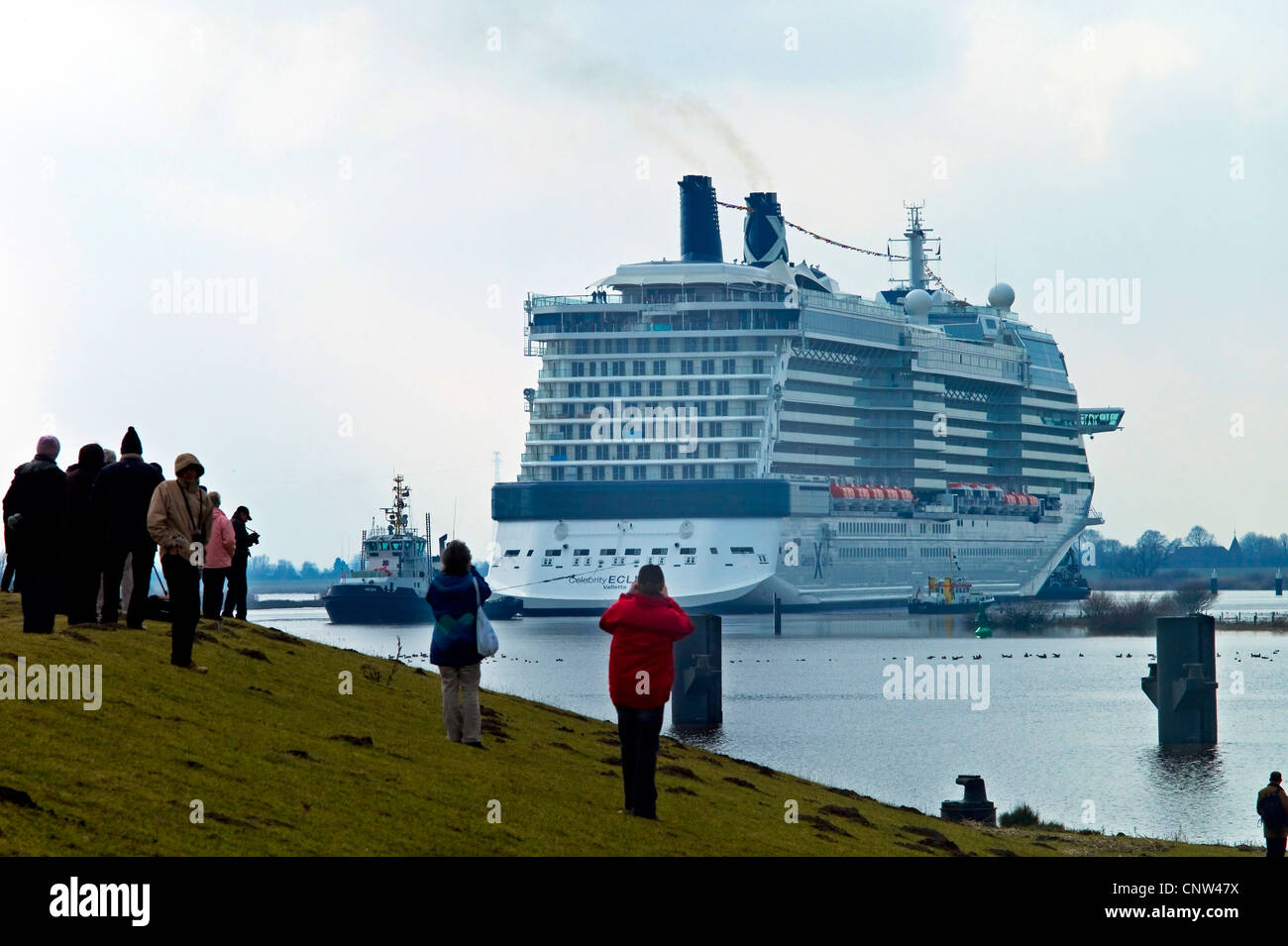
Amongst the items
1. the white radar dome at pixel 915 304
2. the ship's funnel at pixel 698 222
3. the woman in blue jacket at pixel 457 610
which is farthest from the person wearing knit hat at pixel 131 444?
the white radar dome at pixel 915 304

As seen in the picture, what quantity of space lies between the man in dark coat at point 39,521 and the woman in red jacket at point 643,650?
6.44 metres

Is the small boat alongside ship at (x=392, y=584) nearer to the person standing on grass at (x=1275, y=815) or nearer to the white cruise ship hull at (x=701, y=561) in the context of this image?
the white cruise ship hull at (x=701, y=561)

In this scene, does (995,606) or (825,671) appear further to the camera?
(995,606)

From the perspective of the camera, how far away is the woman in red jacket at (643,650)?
16094 mm

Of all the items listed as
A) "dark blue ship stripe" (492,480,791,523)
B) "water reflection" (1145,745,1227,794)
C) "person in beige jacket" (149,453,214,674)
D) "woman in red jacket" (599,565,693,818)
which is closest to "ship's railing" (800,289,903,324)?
"dark blue ship stripe" (492,480,791,523)

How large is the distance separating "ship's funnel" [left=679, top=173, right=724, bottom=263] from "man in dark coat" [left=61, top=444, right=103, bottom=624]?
330 ft

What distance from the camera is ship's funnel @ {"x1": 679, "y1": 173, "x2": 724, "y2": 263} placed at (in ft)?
395

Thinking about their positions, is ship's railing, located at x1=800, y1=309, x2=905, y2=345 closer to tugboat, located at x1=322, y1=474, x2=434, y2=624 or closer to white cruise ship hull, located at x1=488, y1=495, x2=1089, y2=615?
white cruise ship hull, located at x1=488, y1=495, x2=1089, y2=615

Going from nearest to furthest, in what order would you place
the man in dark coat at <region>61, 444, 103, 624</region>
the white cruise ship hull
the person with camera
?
the man in dark coat at <region>61, 444, 103, 624</region> < the person with camera < the white cruise ship hull

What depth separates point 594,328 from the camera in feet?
378
